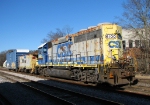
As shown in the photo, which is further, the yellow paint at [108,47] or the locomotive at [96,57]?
the yellow paint at [108,47]

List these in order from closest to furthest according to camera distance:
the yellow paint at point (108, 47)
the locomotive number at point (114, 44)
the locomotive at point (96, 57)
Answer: the locomotive at point (96, 57) → the yellow paint at point (108, 47) → the locomotive number at point (114, 44)

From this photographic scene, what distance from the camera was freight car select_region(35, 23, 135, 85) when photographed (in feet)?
34.3

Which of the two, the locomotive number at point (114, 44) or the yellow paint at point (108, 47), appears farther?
the locomotive number at point (114, 44)

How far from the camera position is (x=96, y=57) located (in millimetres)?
11844

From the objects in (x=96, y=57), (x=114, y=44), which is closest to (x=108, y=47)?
(x=114, y=44)

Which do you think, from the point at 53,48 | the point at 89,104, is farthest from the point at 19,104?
the point at 53,48

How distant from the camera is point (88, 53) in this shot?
41.3ft

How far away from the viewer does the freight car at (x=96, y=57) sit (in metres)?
10.5

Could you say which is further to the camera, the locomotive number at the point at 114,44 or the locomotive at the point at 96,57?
the locomotive number at the point at 114,44

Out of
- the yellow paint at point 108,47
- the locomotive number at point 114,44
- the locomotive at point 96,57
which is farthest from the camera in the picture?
the locomotive number at point 114,44

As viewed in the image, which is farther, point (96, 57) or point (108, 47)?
point (96, 57)

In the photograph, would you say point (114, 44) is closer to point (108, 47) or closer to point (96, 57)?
point (108, 47)

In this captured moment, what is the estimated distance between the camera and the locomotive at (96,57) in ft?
34.3

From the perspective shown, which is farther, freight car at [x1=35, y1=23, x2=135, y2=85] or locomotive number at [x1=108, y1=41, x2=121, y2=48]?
locomotive number at [x1=108, y1=41, x2=121, y2=48]
